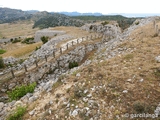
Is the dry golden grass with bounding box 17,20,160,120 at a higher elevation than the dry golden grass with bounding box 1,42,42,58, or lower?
higher

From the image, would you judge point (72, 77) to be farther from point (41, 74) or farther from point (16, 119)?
point (41, 74)

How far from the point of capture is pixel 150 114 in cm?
871

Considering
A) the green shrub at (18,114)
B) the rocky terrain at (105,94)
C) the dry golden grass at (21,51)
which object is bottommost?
the dry golden grass at (21,51)

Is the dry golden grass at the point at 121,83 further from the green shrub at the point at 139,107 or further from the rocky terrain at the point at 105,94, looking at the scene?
Answer: the green shrub at the point at 139,107

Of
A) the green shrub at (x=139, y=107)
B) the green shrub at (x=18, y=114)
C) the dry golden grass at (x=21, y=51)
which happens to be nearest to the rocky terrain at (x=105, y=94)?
the green shrub at (x=139, y=107)

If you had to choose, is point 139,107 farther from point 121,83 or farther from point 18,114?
point 18,114

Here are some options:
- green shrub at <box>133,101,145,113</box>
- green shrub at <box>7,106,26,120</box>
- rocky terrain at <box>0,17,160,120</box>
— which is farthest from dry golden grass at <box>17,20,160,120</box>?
green shrub at <box>7,106,26,120</box>

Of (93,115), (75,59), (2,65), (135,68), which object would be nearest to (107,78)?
(135,68)

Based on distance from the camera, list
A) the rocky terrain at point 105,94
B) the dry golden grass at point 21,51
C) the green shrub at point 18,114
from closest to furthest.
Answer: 1. the rocky terrain at point 105,94
2. the green shrub at point 18,114
3. the dry golden grass at point 21,51

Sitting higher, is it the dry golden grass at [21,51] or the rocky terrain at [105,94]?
the rocky terrain at [105,94]

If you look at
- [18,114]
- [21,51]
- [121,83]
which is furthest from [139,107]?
[21,51]

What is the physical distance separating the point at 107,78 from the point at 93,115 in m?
3.80

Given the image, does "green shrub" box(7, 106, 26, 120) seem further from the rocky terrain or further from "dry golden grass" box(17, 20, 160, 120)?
"dry golden grass" box(17, 20, 160, 120)

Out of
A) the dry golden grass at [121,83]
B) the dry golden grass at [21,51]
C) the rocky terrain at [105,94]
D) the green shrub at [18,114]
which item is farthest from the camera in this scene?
the dry golden grass at [21,51]
